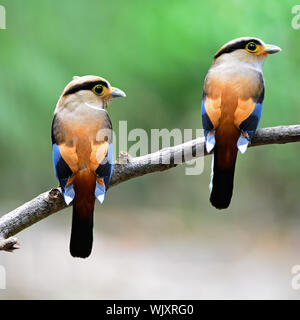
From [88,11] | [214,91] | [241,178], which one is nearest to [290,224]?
[241,178]

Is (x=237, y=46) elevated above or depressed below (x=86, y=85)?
above

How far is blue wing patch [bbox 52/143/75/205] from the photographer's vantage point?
115cm

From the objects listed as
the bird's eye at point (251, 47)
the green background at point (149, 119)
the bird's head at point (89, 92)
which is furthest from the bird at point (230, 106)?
the green background at point (149, 119)

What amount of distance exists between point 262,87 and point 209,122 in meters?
0.18

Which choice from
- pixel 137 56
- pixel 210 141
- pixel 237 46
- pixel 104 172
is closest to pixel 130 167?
pixel 104 172

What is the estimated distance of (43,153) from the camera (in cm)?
256

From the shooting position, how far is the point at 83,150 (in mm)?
1182

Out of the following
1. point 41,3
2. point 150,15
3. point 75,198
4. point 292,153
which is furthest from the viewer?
point 292,153

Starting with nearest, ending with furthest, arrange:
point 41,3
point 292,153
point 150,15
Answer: point 150,15 → point 41,3 → point 292,153

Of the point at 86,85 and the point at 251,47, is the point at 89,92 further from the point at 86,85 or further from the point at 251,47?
the point at 251,47

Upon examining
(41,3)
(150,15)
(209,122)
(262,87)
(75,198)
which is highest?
(41,3)

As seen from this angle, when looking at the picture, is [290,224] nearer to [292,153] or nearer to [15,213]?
[292,153]

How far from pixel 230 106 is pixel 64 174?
415mm

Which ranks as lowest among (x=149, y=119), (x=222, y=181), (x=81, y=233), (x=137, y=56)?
(x=81, y=233)
